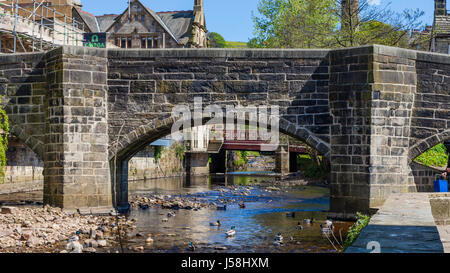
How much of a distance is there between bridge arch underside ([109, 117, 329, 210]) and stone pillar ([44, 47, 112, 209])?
376 mm

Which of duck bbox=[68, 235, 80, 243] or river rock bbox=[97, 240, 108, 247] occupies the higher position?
duck bbox=[68, 235, 80, 243]

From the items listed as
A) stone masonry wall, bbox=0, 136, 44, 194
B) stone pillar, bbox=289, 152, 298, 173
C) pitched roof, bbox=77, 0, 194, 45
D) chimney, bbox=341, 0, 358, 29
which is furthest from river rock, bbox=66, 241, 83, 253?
pitched roof, bbox=77, 0, 194, 45

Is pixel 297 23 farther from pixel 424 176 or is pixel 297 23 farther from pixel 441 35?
pixel 424 176

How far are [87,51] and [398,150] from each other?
7755 mm

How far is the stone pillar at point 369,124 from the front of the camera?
14.1 m

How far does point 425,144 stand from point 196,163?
29.1 m

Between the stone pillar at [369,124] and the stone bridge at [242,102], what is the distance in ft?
0.08

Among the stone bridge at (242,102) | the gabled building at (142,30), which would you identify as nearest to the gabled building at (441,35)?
the stone bridge at (242,102)

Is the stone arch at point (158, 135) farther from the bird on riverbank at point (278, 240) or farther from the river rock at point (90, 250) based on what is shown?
the river rock at point (90, 250)

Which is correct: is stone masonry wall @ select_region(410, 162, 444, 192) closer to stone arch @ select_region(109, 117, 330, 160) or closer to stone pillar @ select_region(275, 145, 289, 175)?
stone arch @ select_region(109, 117, 330, 160)

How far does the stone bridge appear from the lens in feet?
46.6

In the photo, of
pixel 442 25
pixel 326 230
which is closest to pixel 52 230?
pixel 326 230

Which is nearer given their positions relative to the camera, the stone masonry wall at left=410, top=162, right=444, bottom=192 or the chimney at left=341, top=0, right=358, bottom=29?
the stone masonry wall at left=410, top=162, right=444, bottom=192

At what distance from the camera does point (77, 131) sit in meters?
15.1
